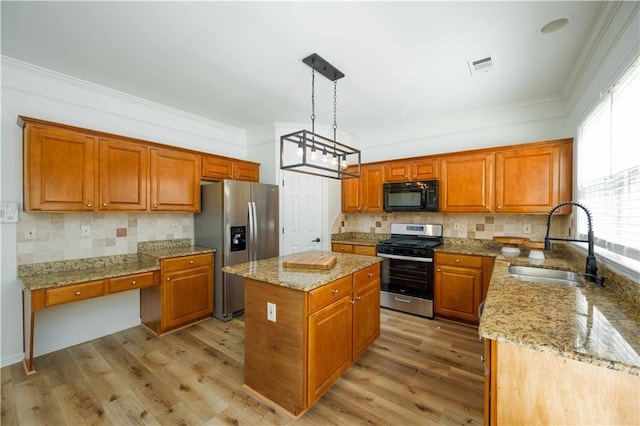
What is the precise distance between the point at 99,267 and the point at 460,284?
4.04 meters

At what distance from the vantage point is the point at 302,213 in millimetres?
4090

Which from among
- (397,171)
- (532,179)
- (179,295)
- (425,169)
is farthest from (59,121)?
(532,179)

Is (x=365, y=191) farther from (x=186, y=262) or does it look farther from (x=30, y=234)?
(x=30, y=234)

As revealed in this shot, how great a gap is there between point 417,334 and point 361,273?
1242mm

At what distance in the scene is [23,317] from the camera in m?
2.45

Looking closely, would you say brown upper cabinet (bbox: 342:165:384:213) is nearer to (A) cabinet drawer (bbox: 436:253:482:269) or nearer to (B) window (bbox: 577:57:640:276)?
(A) cabinet drawer (bbox: 436:253:482:269)

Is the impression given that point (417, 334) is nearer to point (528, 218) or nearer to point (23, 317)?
point (528, 218)

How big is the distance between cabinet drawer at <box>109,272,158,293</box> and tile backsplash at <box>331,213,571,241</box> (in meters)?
2.52

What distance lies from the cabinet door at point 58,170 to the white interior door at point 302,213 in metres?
2.23

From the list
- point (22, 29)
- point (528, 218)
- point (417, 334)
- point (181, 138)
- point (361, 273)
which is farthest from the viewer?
point (181, 138)

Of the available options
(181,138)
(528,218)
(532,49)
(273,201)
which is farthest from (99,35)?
(528,218)

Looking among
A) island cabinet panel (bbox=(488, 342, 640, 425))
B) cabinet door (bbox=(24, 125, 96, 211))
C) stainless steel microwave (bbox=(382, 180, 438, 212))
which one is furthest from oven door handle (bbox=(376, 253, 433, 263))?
cabinet door (bbox=(24, 125, 96, 211))

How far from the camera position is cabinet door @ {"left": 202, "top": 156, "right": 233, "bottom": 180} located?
3.49m

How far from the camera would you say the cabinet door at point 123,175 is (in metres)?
2.69
